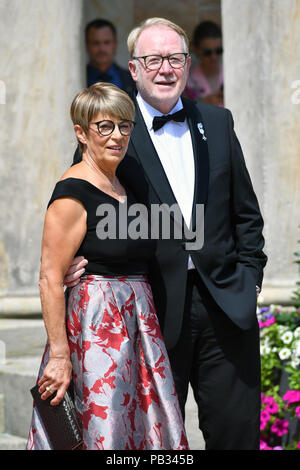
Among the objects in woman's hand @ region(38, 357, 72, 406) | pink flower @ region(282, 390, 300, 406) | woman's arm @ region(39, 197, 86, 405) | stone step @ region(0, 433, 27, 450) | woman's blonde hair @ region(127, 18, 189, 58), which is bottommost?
stone step @ region(0, 433, 27, 450)

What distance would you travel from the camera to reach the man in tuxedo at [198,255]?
10.2ft

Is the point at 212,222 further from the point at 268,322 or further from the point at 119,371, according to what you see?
the point at 268,322

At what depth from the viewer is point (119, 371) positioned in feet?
9.23

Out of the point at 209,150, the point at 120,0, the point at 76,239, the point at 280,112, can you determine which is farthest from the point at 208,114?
the point at 120,0

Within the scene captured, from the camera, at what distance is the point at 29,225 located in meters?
5.38

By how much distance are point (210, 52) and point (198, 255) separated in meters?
4.84

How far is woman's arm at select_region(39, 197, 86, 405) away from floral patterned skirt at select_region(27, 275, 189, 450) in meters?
0.07

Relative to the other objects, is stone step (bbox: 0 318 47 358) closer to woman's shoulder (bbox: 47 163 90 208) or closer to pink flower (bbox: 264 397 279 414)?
pink flower (bbox: 264 397 279 414)

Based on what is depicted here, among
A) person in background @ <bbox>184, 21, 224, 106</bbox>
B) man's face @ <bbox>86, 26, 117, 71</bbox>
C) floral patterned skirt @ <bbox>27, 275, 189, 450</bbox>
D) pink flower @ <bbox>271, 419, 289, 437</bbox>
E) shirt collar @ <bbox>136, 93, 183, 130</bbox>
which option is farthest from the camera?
person in background @ <bbox>184, 21, 224, 106</bbox>

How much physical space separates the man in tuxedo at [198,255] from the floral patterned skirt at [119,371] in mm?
205

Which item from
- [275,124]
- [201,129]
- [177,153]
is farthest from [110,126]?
[275,124]

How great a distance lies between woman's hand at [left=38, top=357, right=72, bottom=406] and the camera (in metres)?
2.83

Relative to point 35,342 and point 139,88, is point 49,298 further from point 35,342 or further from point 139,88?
point 35,342

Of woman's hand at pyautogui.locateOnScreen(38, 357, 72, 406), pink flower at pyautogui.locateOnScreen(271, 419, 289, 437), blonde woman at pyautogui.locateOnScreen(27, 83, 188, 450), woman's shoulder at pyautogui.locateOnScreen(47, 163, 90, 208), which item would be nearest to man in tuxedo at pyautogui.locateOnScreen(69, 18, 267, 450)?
blonde woman at pyautogui.locateOnScreen(27, 83, 188, 450)
